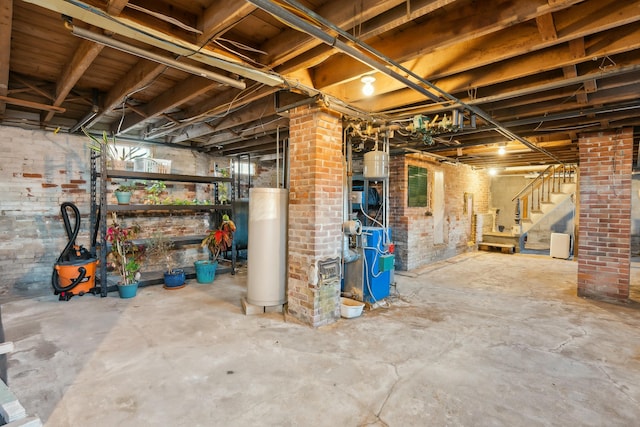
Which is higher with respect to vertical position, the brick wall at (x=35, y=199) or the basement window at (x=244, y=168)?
the basement window at (x=244, y=168)

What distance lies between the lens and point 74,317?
3691mm

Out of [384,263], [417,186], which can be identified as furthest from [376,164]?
[417,186]

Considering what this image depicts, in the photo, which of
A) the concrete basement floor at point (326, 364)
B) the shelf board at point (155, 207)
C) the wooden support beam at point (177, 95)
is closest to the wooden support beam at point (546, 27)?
the concrete basement floor at point (326, 364)

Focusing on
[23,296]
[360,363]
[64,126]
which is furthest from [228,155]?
[360,363]

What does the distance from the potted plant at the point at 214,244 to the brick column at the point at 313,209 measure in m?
2.18

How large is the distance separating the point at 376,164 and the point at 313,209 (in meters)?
1.14

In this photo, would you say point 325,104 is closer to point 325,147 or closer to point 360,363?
point 325,147

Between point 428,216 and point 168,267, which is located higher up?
point 428,216

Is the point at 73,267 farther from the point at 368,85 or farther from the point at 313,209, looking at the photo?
the point at 368,85

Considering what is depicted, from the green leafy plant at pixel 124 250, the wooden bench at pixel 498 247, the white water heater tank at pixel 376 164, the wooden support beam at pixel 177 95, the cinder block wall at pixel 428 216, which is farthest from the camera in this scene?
the wooden bench at pixel 498 247

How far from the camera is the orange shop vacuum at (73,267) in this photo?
432cm

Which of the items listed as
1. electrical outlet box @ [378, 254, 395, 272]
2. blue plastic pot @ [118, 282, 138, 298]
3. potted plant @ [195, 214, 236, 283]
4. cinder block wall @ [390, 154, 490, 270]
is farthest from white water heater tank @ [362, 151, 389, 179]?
blue plastic pot @ [118, 282, 138, 298]

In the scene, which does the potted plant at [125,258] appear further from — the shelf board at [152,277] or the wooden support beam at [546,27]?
the wooden support beam at [546,27]

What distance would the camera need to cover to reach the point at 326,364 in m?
2.68
